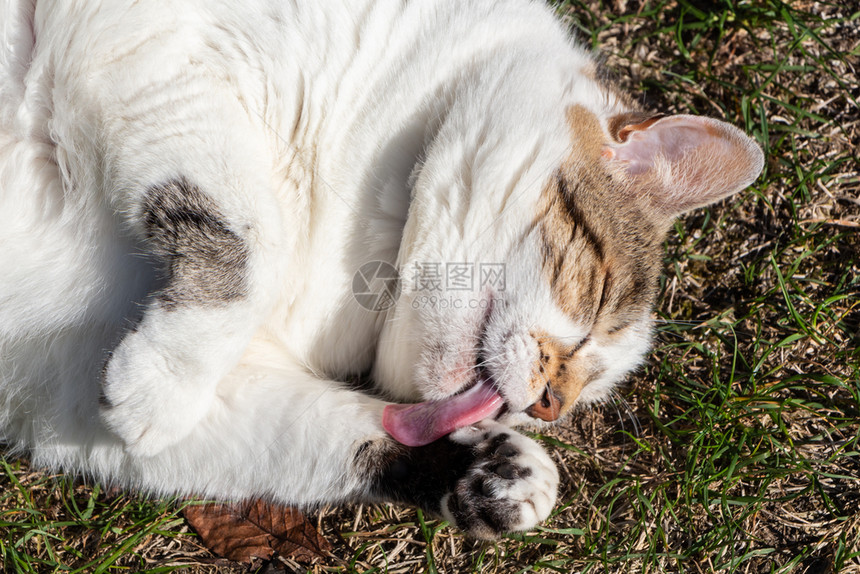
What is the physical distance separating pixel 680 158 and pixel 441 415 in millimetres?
1217

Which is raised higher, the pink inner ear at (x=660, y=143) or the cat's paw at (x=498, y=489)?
the pink inner ear at (x=660, y=143)

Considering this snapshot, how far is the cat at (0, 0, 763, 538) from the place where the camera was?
6.91 ft

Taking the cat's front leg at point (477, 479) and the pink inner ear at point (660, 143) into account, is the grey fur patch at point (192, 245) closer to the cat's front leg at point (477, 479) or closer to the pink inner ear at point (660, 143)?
the cat's front leg at point (477, 479)

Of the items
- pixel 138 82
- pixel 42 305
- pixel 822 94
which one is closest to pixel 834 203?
pixel 822 94

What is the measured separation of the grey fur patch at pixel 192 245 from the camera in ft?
6.70

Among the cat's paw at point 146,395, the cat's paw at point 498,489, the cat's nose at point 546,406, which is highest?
the cat's paw at point 146,395

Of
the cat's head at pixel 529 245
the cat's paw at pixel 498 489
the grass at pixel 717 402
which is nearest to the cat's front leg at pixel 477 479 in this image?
the cat's paw at pixel 498 489

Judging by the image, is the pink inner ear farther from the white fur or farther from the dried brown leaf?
the dried brown leaf

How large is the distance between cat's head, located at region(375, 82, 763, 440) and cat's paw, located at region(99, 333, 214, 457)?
71 centimetres

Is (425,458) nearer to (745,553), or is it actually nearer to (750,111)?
(745,553)
